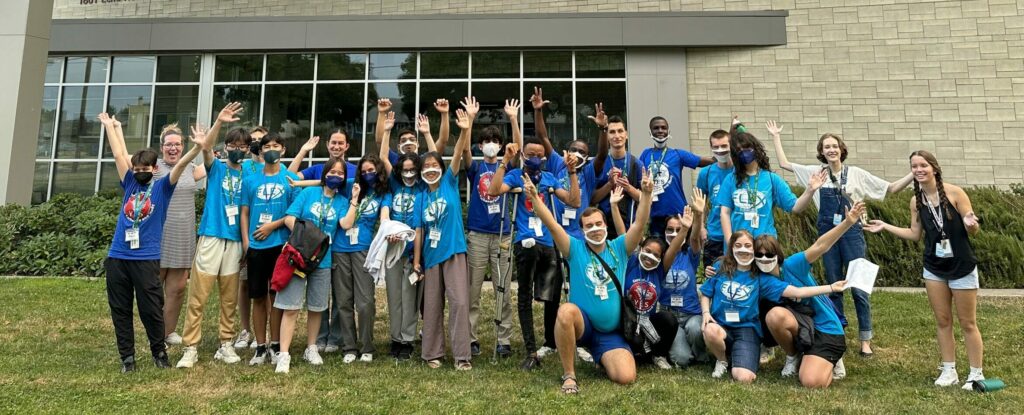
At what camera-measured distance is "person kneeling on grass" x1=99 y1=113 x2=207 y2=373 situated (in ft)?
16.8

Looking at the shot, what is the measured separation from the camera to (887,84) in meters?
15.0

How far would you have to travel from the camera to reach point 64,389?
4.60 m

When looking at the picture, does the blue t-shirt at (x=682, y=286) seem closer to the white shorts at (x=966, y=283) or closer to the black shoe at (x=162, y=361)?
the white shorts at (x=966, y=283)

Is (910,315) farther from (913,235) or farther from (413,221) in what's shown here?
(413,221)

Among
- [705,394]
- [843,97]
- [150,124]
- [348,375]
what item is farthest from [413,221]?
[150,124]

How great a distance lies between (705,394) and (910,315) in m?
4.54

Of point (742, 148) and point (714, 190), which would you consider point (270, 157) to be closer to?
point (714, 190)

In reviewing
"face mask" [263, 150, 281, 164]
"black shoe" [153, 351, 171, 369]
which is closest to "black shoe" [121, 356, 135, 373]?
"black shoe" [153, 351, 171, 369]

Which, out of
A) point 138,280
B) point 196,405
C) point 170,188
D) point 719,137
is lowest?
point 196,405

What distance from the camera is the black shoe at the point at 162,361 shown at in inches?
207

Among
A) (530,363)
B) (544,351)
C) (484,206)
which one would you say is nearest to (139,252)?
(484,206)

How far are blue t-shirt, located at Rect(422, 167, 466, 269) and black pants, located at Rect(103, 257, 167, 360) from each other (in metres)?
2.41

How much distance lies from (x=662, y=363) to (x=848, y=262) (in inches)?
85.7

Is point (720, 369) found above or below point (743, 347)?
below
